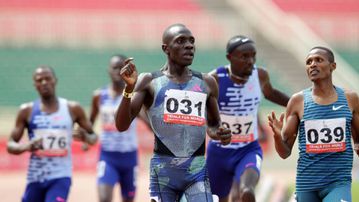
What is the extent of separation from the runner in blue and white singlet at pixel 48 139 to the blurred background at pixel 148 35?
1465cm

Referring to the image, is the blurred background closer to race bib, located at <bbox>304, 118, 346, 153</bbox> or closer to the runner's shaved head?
race bib, located at <bbox>304, 118, 346, 153</bbox>

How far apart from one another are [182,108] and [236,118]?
256 cm

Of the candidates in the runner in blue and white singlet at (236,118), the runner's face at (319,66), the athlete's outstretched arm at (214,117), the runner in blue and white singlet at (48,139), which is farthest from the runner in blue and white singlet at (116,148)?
the runner's face at (319,66)

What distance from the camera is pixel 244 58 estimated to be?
1077cm

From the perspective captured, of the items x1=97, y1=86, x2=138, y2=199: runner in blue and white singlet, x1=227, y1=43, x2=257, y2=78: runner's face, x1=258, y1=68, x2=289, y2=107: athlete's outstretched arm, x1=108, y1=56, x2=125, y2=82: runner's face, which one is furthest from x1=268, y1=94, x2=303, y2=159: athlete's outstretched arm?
x1=108, y1=56, x2=125, y2=82: runner's face

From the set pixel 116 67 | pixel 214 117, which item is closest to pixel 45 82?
pixel 116 67

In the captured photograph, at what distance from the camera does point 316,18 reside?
102ft

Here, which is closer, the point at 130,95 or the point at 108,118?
the point at 130,95

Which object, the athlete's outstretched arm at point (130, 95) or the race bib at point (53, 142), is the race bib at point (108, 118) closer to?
the race bib at point (53, 142)

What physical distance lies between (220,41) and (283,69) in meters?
2.15

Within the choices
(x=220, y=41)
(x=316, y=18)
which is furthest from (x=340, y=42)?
(x=220, y=41)

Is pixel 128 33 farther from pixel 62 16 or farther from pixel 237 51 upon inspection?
pixel 237 51

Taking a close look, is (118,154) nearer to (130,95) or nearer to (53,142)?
(53,142)

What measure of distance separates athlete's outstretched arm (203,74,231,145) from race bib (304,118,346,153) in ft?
2.40
